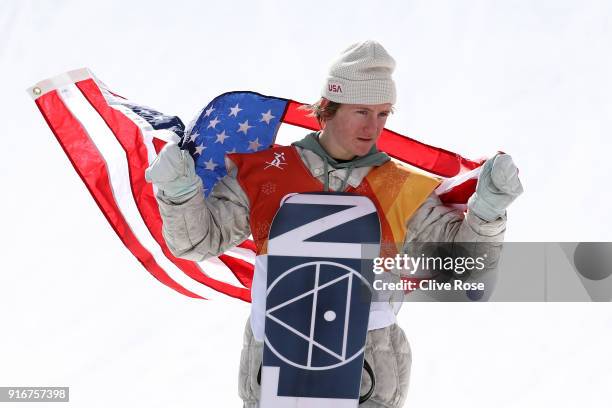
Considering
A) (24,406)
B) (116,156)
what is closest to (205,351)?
(24,406)

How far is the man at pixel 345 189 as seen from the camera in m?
2.84

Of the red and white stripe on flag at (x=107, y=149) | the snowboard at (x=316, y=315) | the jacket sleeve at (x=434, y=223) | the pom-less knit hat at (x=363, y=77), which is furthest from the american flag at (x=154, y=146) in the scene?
the snowboard at (x=316, y=315)

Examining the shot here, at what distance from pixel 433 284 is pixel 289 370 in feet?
2.01

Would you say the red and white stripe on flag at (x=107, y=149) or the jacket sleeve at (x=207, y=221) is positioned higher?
the red and white stripe on flag at (x=107, y=149)

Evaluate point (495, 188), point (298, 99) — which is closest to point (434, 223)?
point (495, 188)

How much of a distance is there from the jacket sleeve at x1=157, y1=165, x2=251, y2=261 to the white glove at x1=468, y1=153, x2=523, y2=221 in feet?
2.23

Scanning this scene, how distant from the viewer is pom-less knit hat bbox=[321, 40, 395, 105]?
2.89 meters

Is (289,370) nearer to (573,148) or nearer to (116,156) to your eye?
(116,156)

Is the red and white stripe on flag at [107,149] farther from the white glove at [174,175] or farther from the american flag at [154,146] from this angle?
the white glove at [174,175]

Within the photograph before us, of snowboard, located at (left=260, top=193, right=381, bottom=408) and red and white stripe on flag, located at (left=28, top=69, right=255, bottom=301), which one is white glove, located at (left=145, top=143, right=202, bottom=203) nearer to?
snowboard, located at (left=260, top=193, right=381, bottom=408)

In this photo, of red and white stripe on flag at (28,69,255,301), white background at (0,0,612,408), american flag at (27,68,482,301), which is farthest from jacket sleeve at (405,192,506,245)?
white background at (0,0,612,408)

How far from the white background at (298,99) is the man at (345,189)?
137 cm

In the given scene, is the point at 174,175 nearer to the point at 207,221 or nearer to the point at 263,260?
the point at 207,221

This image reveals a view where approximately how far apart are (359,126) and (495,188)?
1.50 feet
